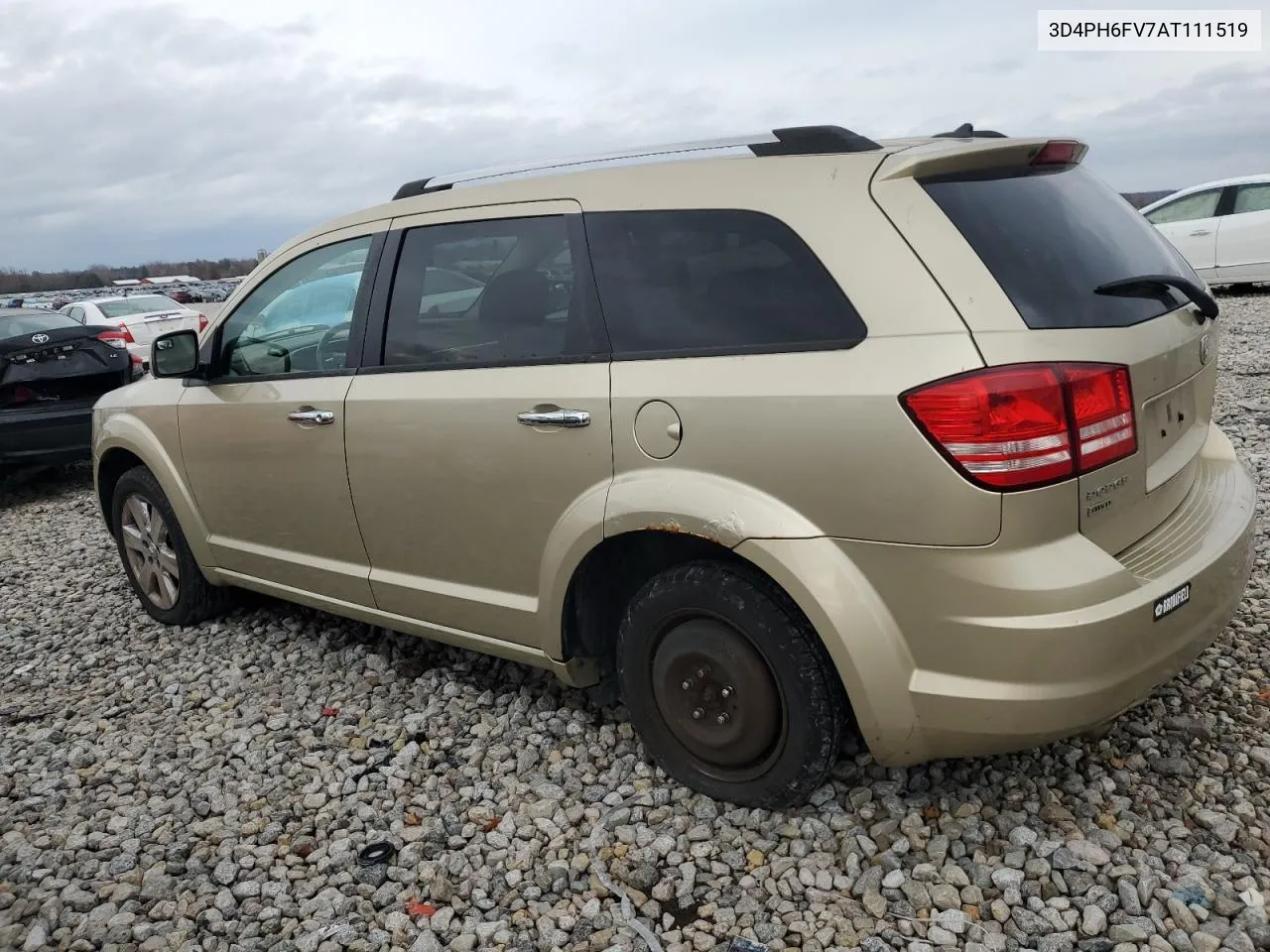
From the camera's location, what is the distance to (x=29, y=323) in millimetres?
8609

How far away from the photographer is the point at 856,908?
253 cm

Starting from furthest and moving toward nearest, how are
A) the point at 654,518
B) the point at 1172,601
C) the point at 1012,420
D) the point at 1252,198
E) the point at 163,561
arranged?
the point at 1252,198
the point at 163,561
the point at 654,518
the point at 1172,601
the point at 1012,420

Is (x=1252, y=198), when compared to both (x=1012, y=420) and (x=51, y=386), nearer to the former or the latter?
(x=1012, y=420)

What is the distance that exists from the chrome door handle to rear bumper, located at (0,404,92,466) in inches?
249

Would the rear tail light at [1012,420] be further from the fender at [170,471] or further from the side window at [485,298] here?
the fender at [170,471]

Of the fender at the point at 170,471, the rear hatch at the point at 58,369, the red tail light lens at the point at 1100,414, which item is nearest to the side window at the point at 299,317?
the fender at the point at 170,471

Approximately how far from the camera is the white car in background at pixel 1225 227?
12711mm

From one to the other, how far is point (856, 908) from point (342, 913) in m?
1.33

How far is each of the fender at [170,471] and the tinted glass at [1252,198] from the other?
13.1 m

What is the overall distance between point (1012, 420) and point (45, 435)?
25.6ft

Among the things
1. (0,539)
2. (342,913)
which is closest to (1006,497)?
(342,913)

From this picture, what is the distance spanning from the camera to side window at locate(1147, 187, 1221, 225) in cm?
1308

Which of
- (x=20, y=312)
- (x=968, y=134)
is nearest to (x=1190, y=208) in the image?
(x=968, y=134)

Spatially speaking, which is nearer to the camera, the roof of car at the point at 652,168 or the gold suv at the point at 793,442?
the gold suv at the point at 793,442
